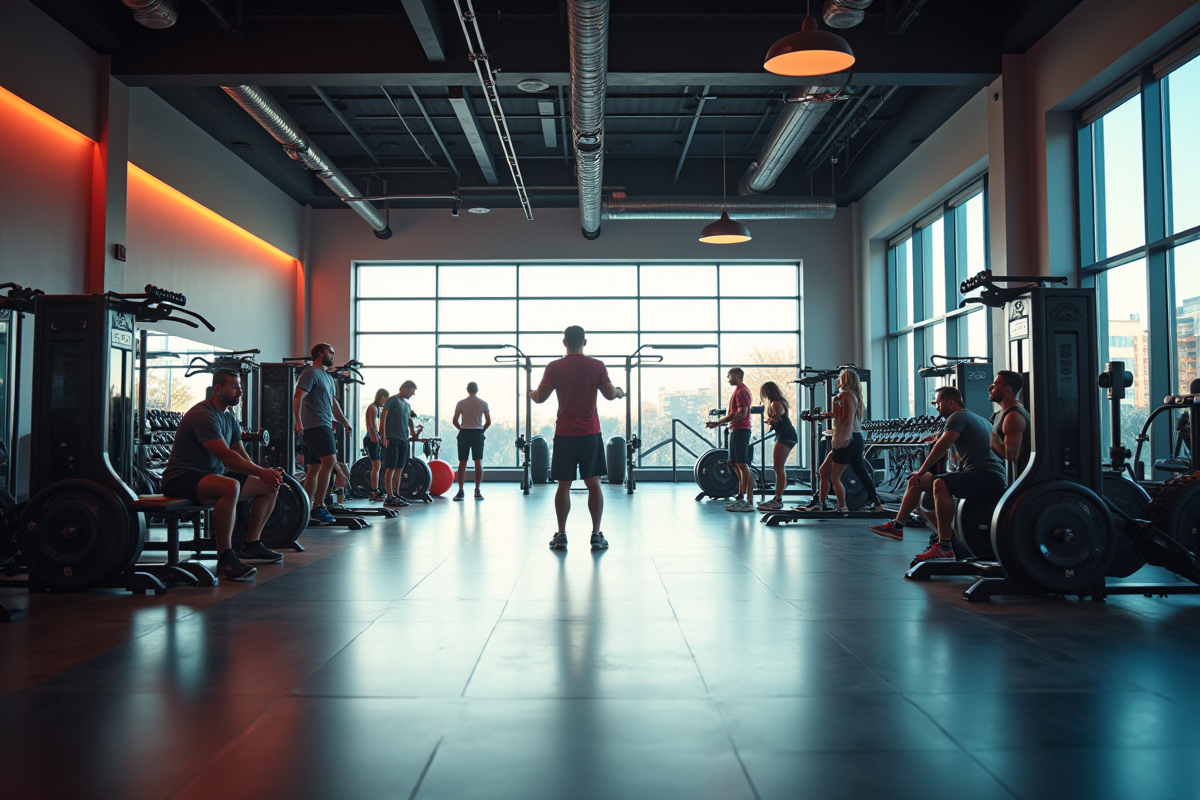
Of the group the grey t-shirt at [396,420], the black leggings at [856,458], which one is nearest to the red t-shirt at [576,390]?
the black leggings at [856,458]

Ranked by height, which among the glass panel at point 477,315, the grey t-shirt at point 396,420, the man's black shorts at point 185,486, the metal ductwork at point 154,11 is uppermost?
the metal ductwork at point 154,11

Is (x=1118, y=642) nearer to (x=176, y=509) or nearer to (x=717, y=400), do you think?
(x=176, y=509)

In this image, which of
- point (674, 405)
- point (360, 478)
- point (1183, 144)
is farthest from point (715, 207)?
point (1183, 144)

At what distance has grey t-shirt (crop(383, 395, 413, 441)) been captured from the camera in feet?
30.8

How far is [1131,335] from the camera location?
738 cm

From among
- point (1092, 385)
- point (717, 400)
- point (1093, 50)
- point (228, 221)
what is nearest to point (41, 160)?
point (228, 221)

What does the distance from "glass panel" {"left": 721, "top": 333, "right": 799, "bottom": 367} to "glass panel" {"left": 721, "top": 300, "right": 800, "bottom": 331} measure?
A: 0.44 feet

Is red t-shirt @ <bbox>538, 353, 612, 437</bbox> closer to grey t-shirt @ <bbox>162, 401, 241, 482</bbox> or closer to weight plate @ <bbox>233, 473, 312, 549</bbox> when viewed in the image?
weight plate @ <bbox>233, 473, 312, 549</bbox>

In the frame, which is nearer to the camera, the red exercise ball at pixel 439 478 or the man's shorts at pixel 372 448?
the man's shorts at pixel 372 448

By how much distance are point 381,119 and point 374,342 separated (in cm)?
420

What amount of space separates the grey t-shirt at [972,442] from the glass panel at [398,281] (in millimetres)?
10882

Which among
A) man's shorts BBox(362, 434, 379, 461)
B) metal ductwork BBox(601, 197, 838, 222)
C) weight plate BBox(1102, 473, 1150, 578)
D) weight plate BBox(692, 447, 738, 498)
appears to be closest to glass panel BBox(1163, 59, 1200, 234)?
weight plate BBox(1102, 473, 1150, 578)

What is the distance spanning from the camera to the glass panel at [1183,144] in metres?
6.53

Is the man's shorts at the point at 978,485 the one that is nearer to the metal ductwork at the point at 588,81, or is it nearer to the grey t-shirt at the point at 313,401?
the metal ductwork at the point at 588,81
